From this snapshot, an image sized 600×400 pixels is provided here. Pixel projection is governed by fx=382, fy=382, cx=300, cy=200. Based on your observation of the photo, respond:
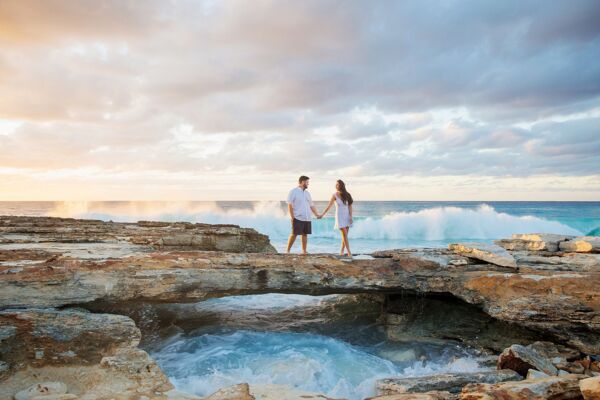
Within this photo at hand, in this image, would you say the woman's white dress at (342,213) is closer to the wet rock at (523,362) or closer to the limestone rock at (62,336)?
the wet rock at (523,362)

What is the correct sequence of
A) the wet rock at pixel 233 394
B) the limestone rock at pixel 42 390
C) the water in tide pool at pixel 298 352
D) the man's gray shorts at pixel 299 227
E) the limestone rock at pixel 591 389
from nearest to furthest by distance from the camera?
the limestone rock at pixel 591 389 < the limestone rock at pixel 42 390 < the wet rock at pixel 233 394 < the water in tide pool at pixel 298 352 < the man's gray shorts at pixel 299 227

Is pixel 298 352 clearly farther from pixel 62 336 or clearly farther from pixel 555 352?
pixel 555 352

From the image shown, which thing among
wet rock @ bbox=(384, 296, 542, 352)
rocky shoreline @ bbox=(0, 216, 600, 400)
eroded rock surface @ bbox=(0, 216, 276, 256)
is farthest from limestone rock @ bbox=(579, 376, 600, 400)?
eroded rock surface @ bbox=(0, 216, 276, 256)

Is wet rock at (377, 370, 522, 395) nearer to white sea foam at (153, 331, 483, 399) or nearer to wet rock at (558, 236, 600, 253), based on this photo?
white sea foam at (153, 331, 483, 399)

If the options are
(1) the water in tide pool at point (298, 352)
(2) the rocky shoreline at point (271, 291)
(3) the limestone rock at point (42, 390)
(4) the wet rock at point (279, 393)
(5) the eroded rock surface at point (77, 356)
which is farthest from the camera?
(1) the water in tide pool at point (298, 352)

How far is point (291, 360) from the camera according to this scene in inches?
261

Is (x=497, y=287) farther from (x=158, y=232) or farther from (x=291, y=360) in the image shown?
(x=158, y=232)

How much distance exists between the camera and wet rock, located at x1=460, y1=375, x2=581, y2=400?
391 centimetres

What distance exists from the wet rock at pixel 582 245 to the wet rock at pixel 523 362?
3.31m

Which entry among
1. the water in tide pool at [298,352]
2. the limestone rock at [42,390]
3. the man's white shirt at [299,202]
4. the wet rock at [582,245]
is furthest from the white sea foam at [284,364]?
the wet rock at [582,245]

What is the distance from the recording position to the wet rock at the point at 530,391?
154 inches

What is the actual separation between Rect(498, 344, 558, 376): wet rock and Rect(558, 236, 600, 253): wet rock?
331 cm

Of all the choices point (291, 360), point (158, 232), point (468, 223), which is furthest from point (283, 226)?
point (291, 360)

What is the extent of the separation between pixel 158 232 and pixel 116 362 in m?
4.35
